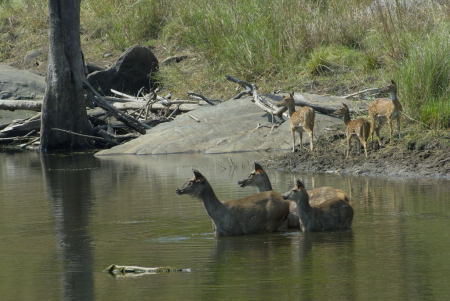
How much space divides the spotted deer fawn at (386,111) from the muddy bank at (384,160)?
0.31 meters

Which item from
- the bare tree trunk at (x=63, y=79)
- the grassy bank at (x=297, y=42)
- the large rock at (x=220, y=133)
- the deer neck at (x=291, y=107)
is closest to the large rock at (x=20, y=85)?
the grassy bank at (x=297, y=42)

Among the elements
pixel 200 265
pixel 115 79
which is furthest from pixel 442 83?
pixel 115 79

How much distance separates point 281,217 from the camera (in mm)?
12281

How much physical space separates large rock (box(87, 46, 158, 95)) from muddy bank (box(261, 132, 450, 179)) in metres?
9.30

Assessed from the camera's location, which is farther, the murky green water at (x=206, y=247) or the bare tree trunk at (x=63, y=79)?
the bare tree trunk at (x=63, y=79)

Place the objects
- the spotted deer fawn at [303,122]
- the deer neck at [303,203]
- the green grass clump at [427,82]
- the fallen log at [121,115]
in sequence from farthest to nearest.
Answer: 1. the fallen log at [121,115]
2. the spotted deer fawn at [303,122]
3. the green grass clump at [427,82]
4. the deer neck at [303,203]

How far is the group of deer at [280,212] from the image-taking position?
1202cm

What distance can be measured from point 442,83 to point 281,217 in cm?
686

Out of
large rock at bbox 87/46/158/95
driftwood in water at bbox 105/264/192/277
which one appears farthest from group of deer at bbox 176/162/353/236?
large rock at bbox 87/46/158/95

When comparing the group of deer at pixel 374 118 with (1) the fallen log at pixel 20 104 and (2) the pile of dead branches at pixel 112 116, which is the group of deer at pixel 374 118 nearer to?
(2) the pile of dead branches at pixel 112 116

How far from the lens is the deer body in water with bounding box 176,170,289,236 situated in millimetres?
12133

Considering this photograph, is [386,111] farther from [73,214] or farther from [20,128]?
[20,128]

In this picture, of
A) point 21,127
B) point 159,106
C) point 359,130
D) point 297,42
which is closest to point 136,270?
point 359,130

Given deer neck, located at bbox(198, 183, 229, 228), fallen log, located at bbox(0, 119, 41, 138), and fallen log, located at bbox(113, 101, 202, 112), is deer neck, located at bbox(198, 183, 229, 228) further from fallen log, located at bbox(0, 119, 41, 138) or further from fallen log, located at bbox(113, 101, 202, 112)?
fallen log, located at bbox(0, 119, 41, 138)
